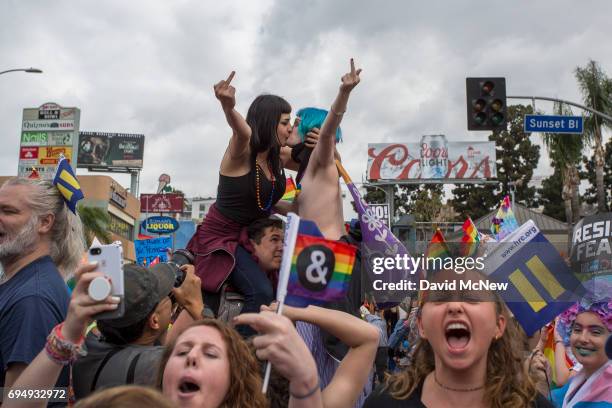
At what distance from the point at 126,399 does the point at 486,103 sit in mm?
14528

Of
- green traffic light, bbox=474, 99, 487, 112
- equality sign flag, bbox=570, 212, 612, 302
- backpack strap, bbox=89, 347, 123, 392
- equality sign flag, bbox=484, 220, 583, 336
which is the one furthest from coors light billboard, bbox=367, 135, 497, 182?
backpack strap, bbox=89, 347, 123, 392

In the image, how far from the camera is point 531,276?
3.15 metres

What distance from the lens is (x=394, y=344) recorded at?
9.62m

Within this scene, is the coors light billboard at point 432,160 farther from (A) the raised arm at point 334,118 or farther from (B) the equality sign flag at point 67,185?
(B) the equality sign flag at point 67,185

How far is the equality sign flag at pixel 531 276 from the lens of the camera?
3053mm

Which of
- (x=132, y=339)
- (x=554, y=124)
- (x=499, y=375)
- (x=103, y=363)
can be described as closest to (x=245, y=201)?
(x=132, y=339)

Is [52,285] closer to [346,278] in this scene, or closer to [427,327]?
[346,278]

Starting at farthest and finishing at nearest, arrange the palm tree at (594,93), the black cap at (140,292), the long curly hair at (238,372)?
the palm tree at (594,93) → the black cap at (140,292) → the long curly hair at (238,372)

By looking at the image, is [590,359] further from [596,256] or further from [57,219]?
[57,219]

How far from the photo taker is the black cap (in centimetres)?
289

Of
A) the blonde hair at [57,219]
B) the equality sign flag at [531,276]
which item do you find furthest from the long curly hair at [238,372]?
the equality sign flag at [531,276]

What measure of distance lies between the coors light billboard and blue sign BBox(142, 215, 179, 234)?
32192 mm

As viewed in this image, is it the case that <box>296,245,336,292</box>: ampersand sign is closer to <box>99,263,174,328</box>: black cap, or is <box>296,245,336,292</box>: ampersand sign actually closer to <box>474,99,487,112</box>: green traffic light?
<box>99,263,174,328</box>: black cap

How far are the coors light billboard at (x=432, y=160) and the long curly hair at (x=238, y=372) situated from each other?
49.5 metres
